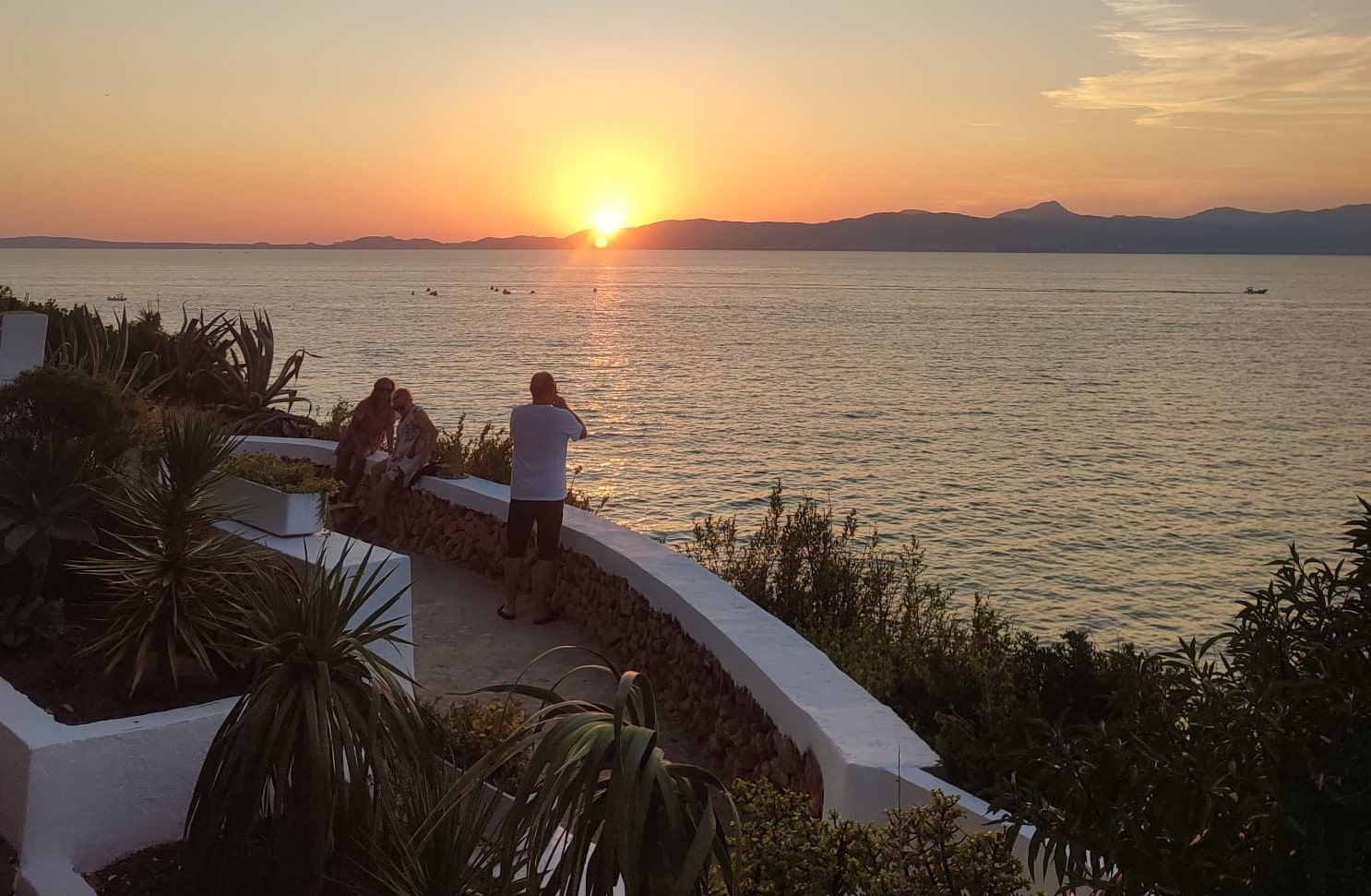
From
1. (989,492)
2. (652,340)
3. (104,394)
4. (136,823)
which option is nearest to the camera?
(136,823)

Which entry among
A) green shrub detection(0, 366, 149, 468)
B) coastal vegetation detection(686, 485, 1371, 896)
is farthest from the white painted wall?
coastal vegetation detection(686, 485, 1371, 896)

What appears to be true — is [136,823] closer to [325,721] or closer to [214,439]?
[325,721]

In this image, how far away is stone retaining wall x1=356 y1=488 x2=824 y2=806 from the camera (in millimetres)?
5398

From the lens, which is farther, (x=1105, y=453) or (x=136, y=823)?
(x=1105, y=453)

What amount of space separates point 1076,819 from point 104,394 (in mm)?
6179

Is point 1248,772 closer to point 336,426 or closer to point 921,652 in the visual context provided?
point 921,652

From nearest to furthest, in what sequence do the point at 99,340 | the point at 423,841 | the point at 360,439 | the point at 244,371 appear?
the point at 423,841
the point at 360,439
the point at 99,340
the point at 244,371

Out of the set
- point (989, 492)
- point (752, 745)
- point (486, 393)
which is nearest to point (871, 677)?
point (752, 745)

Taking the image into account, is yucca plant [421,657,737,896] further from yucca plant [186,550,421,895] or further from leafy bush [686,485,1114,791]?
yucca plant [186,550,421,895]

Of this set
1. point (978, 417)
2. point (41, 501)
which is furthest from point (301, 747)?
point (978, 417)

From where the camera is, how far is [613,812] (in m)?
2.43

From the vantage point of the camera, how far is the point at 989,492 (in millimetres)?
27500

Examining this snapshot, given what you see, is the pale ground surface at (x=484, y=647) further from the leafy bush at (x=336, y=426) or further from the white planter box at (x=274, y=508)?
the leafy bush at (x=336, y=426)

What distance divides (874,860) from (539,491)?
219 inches
